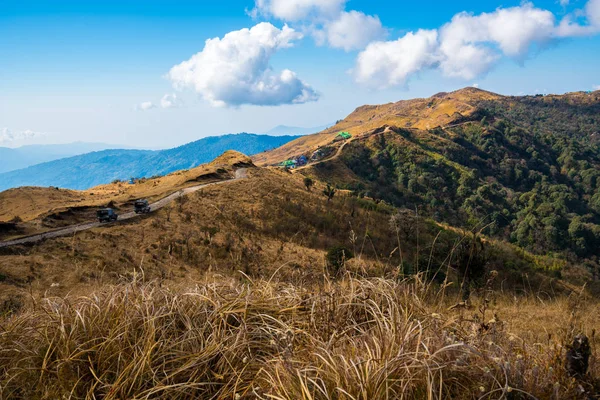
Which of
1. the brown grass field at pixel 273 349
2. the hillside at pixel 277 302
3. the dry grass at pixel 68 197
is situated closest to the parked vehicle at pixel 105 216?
the hillside at pixel 277 302

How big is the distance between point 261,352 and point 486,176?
10416 centimetres

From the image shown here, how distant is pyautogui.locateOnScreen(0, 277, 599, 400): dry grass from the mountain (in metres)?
43.8

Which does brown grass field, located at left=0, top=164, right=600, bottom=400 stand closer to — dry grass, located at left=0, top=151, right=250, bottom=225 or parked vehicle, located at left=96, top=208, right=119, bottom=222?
parked vehicle, located at left=96, top=208, right=119, bottom=222

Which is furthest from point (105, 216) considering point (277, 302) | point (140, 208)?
point (277, 302)

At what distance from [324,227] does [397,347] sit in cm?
2734

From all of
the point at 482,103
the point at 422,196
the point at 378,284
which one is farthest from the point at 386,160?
the point at 482,103

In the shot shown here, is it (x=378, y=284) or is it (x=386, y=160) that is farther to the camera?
(x=386, y=160)

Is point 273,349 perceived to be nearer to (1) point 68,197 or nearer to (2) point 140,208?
(2) point 140,208

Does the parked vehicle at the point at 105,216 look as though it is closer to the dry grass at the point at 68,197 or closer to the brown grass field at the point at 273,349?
the dry grass at the point at 68,197

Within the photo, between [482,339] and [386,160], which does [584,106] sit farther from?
[482,339]

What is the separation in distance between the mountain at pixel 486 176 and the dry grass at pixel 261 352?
1724 inches

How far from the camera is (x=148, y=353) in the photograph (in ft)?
7.39

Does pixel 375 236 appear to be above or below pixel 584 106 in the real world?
below

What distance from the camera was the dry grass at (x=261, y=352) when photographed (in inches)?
77.8
